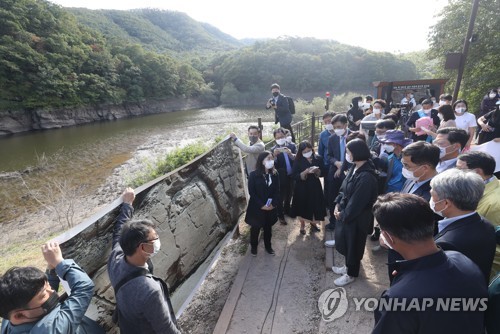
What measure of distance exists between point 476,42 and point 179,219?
16.5 metres

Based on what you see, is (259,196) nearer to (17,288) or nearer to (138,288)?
(138,288)

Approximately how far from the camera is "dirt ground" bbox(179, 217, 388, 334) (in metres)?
2.87

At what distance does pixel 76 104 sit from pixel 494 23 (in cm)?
3580

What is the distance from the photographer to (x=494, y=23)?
12.5 metres

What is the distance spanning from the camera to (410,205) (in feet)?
4.56

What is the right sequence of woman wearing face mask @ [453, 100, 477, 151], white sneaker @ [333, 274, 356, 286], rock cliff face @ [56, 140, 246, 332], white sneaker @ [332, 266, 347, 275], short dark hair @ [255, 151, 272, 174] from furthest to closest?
woman wearing face mask @ [453, 100, 477, 151] < short dark hair @ [255, 151, 272, 174] < white sneaker @ [332, 266, 347, 275] < white sneaker @ [333, 274, 356, 286] < rock cliff face @ [56, 140, 246, 332]

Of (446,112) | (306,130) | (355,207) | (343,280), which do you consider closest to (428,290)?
(355,207)

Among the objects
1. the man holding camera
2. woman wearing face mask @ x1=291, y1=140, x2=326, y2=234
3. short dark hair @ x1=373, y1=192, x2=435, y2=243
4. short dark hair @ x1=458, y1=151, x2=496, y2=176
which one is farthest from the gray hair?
the man holding camera

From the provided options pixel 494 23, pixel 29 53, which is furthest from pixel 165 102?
pixel 494 23

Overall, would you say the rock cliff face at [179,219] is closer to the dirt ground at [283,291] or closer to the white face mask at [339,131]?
the dirt ground at [283,291]

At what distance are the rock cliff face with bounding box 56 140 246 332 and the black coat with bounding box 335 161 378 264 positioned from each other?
1.65m

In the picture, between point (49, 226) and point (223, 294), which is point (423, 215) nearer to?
point (223, 294)

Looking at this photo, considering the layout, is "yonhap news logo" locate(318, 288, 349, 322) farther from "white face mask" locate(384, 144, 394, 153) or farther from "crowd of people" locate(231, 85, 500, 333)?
"white face mask" locate(384, 144, 394, 153)

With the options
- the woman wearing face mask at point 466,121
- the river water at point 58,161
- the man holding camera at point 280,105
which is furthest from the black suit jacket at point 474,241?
the river water at point 58,161
